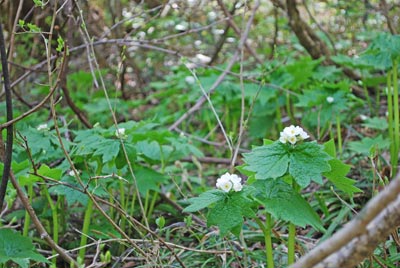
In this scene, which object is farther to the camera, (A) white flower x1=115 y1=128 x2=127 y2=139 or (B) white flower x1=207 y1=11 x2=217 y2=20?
(B) white flower x1=207 y1=11 x2=217 y2=20

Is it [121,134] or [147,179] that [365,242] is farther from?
[147,179]

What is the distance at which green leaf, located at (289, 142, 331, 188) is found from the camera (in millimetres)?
1342

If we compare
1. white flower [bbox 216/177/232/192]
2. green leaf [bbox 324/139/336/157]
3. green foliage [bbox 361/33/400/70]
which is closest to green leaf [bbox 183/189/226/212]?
white flower [bbox 216/177/232/192]

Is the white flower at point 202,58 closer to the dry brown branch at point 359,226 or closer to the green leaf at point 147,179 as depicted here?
the green leaf at point 147,179

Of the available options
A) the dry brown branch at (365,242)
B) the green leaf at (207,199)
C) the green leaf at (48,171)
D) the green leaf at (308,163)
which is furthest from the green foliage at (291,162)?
the green leaf at (48,171)

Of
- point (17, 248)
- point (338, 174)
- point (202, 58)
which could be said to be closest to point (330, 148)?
point (338, 174)

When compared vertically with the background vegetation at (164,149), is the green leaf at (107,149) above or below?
above

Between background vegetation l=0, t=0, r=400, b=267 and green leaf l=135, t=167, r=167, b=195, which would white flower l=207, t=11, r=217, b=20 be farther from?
green leaf l=135, t=167, r=167, b=195

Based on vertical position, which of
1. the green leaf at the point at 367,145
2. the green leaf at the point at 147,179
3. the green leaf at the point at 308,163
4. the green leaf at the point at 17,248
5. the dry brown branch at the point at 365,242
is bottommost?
the green leaf at the point at 367,145

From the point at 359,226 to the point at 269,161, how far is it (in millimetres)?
556

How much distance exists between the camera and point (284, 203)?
4.50ft

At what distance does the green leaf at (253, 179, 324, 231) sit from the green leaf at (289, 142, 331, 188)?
0.07m

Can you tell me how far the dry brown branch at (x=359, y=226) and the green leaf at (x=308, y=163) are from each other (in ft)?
1.41

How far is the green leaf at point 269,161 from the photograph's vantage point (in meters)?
1.34
